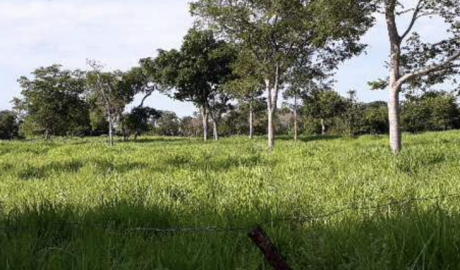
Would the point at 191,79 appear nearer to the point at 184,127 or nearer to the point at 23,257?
the point at 23,257

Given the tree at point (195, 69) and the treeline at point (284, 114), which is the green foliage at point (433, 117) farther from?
the tree at point (195, 69)

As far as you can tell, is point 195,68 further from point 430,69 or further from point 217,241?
point 217,241

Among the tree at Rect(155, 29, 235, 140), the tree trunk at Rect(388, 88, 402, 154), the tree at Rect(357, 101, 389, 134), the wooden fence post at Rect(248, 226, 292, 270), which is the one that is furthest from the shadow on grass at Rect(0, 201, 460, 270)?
the tree at Rect(357, 101, 389, 134)

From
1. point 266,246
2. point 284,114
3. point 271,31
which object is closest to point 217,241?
point 266,246

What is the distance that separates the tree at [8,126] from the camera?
372ft

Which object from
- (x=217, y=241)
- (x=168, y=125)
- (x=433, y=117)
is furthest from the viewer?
(x=168, y=125)

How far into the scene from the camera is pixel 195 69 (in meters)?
59.4

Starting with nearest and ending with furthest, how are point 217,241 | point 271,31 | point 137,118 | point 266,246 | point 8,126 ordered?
point 266,246, point 217,241, point 271,31, point 137,118, point 8,126

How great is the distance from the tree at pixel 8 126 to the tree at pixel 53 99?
4145 centimetres

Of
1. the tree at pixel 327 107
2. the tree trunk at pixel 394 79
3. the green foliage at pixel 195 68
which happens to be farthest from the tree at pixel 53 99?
the tree trunk at pixel 394 79

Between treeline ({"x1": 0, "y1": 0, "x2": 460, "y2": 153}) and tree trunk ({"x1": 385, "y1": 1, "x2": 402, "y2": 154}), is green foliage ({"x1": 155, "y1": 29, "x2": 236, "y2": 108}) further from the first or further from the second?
tree trunk ({"x1": 385, "y1": 1, "x2": 402, "y2": 154})

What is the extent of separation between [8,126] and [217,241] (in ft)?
397

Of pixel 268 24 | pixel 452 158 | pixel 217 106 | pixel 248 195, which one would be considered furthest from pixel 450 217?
pixel 217 106

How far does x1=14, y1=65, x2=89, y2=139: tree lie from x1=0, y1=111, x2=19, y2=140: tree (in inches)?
1632
